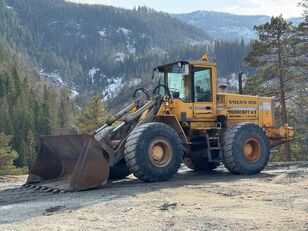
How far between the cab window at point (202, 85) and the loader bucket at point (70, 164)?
140 inches

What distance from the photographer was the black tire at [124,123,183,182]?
1041 cm

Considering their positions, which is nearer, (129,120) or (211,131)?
(129,120)

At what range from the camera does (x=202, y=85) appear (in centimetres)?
1259

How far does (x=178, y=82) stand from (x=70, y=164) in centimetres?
361

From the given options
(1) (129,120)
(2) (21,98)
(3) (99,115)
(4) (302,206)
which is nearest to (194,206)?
(4) (302,206)

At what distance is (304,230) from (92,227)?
2735 mm

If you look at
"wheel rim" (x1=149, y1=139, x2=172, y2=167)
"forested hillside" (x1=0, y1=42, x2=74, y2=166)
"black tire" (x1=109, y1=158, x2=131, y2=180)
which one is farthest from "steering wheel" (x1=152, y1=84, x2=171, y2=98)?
"forested hillside" (x1=0, y1=42, x2=74, y2=166)

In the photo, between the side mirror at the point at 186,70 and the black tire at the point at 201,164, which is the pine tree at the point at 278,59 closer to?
the black tire at the point at 201,164

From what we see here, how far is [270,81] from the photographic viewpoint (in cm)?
2647

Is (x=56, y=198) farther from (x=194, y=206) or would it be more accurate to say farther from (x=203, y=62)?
(x=203, y=62)

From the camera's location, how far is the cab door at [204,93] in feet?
41.0

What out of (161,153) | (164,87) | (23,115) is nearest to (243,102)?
(164,87)

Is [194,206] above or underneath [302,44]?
underneath

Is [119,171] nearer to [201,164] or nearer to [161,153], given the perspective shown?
[161,153]
